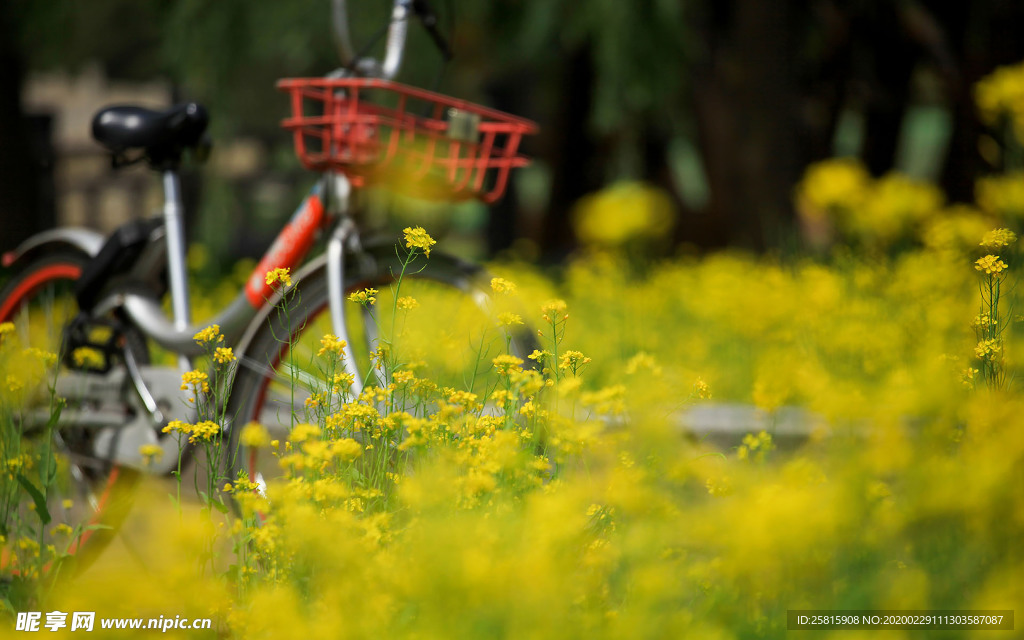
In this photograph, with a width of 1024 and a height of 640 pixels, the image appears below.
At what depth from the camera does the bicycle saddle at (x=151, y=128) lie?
9.20 feet

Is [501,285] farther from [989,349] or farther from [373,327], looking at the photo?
[989,349]

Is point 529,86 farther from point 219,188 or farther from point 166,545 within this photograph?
point 166,545

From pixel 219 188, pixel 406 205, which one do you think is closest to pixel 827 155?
pixel 406 205

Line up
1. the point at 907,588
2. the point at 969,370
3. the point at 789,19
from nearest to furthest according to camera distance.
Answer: the point at 907,588 → the point at 969,370 → the point at 789,19

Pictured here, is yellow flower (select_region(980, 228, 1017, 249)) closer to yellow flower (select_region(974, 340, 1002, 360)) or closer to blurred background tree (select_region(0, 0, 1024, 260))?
yellow flower (select_region(974, 340, 1002, 360))

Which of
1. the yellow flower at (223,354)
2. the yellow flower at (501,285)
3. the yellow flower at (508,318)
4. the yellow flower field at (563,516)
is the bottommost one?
the yellow flower field at (563,516)

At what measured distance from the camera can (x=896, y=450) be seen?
1.31 meters

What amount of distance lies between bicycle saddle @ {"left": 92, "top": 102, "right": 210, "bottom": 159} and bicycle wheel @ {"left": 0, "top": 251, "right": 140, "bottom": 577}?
0.46 metres

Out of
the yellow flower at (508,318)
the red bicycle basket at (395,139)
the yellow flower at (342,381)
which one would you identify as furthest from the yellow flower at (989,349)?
the yellow flower at (342,381)

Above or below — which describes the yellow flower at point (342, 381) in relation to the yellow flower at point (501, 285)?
below

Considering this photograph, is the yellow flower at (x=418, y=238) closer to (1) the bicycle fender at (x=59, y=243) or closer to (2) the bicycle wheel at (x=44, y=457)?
(2) the bicycle wheel at (x=44, y=457)

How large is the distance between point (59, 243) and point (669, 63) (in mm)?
3834

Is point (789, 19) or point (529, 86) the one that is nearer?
point (789, 19)

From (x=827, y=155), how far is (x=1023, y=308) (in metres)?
7.19
